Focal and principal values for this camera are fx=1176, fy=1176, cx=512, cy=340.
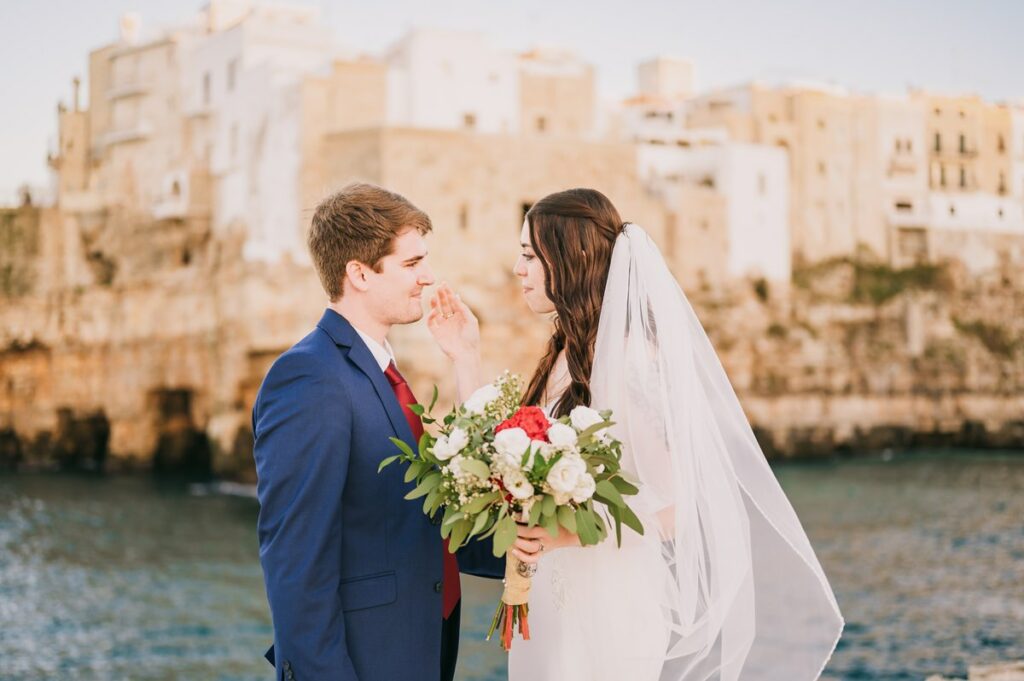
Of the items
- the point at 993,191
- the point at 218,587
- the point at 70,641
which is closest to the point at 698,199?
the point at 993,191

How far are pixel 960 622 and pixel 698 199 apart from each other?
24311 millimetres

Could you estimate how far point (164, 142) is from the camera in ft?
142

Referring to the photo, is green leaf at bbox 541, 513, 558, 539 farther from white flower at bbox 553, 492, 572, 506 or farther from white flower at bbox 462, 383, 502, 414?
white flower at bbox 462, 383, 502, 414

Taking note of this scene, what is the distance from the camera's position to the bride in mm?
4094

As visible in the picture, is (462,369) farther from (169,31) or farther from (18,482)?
(169,31)

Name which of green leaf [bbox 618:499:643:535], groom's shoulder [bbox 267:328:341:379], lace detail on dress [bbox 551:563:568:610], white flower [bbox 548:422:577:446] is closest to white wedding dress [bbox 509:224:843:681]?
lace detail on dress [bbox 551:563:568:610]

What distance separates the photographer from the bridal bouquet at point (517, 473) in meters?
3.53

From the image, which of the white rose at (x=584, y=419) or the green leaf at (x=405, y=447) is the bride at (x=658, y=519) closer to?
the white rose at (x=584, y=419)

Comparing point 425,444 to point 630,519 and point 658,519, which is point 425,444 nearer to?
point 630,519

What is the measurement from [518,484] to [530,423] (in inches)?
7.7

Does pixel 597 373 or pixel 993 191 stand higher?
pixel 993 191

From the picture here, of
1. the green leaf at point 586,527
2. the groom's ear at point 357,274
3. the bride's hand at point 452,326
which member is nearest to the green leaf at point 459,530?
the green leaf at point 586,527

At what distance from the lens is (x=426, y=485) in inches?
142

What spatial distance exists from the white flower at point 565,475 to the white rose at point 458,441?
0.28 meters
